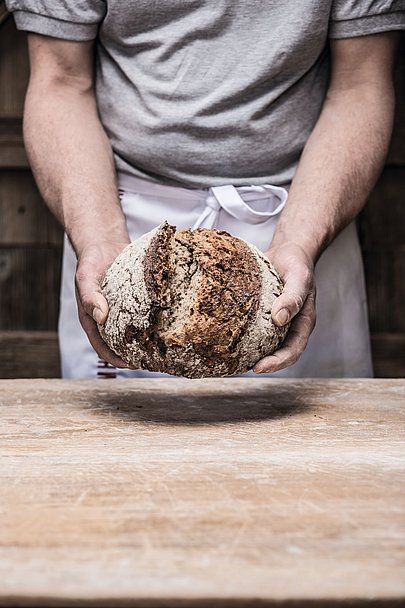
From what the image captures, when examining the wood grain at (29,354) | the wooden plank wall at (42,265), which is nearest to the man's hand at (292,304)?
the wooden plank wall at (42,265)

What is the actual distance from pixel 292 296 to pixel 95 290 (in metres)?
0.34

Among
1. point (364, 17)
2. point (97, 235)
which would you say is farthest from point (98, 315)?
point (364, 17)

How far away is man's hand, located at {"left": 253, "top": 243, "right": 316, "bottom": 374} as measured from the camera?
1.37 m

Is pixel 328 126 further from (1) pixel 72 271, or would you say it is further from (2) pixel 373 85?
(1) pixel 72 271

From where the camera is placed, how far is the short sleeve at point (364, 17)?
1742 mm

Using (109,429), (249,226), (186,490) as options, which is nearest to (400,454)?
(186,490)

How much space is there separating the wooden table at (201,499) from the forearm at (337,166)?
337mm

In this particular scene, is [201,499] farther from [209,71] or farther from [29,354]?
[29,354]

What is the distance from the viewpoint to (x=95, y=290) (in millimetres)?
1439

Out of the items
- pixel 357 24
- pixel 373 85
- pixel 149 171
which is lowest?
pixel 149 171

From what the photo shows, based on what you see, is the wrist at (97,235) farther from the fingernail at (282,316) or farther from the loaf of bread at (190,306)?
the fingernail at (282,316)

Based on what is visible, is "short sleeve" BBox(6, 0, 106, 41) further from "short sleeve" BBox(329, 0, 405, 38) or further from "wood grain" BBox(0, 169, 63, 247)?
"wood grain" BBox(0, 169, 63, 247)

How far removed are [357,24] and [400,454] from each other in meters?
0.98

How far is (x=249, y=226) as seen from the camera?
185 cm
